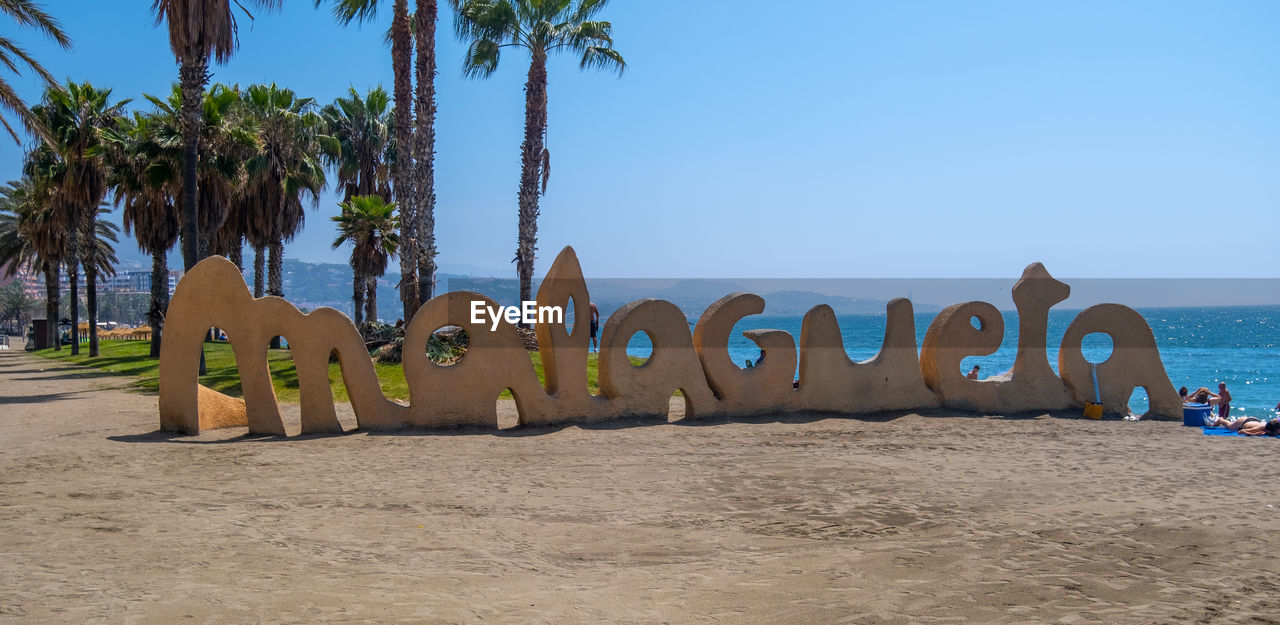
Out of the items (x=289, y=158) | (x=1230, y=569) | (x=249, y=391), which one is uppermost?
(x=289, y=158)

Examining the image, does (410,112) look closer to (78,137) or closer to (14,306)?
(78,137)

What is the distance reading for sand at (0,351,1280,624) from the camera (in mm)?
5863

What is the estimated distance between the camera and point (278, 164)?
27.9 metres

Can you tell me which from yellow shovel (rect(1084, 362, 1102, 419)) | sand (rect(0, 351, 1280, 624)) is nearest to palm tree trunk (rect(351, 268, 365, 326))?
sand (rect(0, 351, 1280, 624))

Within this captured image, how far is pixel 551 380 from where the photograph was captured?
546 inches

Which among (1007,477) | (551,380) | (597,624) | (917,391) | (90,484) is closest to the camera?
(597,624)

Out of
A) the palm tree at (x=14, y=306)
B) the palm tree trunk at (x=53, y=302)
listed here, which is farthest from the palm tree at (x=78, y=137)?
the palm tree at (x=14, y=306)

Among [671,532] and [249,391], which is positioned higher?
[249,391]

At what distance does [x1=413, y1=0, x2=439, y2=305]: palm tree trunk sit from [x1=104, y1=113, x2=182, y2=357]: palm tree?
7781 millimetres

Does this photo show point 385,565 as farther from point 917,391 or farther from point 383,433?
point 917,391

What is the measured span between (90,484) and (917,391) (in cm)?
1278

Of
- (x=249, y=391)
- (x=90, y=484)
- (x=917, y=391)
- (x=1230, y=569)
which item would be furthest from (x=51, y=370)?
(x=1230, y=569)

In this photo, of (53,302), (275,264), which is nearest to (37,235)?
(53,302)

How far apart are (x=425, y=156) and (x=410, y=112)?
3.80ft
